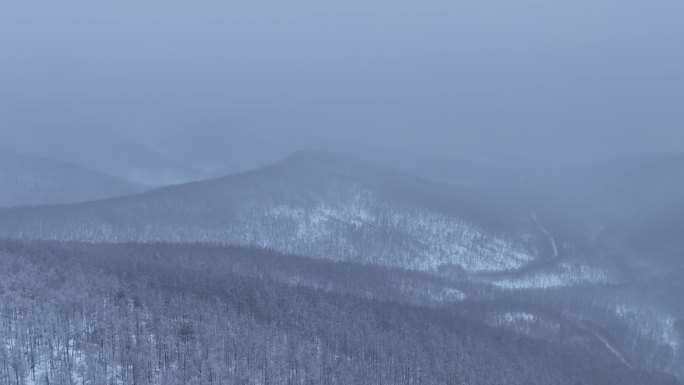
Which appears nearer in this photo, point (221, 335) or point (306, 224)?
point (221, 335)

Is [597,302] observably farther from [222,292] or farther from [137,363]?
[137,363]

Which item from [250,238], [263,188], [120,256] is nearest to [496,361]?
[120,256]

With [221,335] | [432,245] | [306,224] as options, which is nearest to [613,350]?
[432,245]

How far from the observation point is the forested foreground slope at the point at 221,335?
79.2 m

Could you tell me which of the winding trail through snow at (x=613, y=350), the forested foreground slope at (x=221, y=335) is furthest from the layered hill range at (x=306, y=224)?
the forested foreground slope at (x=221, y=335)

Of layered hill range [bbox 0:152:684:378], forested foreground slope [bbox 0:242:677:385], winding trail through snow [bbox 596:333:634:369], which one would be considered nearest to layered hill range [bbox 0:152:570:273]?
layered hill range [bbox 0:152:684:378]

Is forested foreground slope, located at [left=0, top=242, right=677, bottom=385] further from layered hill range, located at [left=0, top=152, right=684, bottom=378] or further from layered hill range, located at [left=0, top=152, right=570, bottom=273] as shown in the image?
layered hill range, located at [left=0, top=152, right=570, bottom=273]

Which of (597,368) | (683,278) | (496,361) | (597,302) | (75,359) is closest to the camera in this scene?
(75,359)

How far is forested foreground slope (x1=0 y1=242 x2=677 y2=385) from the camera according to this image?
3118 inches

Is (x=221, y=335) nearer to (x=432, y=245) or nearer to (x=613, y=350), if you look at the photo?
(x=613, y=350)

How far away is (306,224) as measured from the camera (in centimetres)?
18112

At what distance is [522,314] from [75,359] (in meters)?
81.4

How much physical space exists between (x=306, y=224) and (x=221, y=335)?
302 ft

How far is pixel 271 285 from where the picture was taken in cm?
11575
